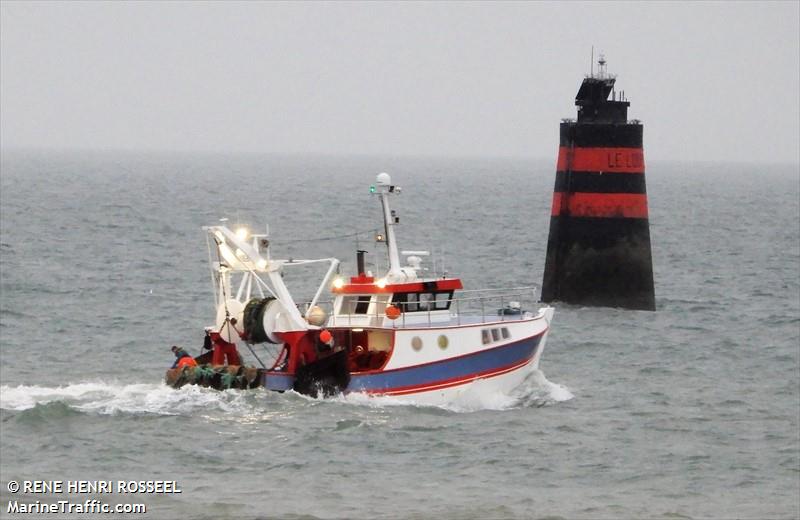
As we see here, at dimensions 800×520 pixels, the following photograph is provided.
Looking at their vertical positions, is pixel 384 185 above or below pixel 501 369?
above

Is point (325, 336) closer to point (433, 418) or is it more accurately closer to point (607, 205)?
point (433, 418)

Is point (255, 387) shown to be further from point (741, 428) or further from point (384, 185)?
point (741, 428)

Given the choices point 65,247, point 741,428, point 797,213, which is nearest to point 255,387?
point 741,428

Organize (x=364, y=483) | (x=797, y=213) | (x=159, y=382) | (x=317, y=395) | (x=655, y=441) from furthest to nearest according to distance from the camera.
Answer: (x=797, y=213) < (x=159, y=382) < (x=317, y=395) < (x=655, y=441) < (x=364, y=483)

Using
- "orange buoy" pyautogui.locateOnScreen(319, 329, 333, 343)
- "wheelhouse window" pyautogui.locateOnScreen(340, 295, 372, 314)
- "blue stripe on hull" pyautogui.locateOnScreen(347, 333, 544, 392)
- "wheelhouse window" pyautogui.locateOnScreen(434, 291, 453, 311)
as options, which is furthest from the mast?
"blue stripe on hull" pyautogui.locateOnScreen(347, 333, 544, 392)

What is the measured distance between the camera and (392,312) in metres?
35.5

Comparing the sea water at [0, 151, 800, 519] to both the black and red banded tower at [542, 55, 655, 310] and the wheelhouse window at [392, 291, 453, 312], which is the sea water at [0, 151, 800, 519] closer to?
the black and red banded tower at [542, 55, 655, 310]

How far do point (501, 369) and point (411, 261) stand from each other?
3.56m

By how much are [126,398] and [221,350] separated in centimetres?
306

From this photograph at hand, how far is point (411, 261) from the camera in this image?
37062mm

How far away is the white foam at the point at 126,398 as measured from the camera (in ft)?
112

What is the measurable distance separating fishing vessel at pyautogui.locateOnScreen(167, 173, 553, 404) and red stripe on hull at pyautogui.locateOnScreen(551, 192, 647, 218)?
1192cm

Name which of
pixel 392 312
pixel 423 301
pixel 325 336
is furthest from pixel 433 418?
pixel 423 301

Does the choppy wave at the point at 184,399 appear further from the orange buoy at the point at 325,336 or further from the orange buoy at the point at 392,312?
the orange buoy at the point at 392,312
